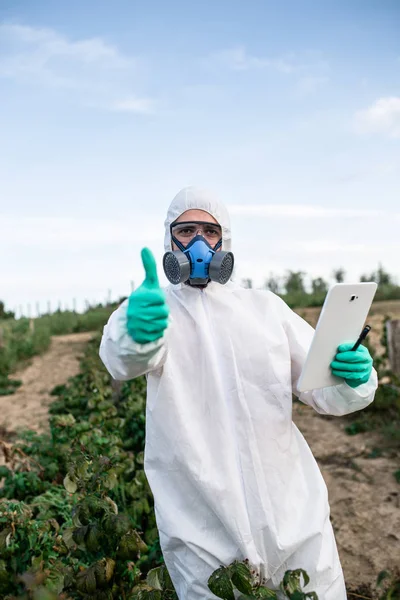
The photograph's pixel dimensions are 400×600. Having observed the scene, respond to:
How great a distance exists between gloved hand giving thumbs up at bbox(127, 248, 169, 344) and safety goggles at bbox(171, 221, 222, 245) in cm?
50

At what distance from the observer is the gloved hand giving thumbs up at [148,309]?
1502 millimetres

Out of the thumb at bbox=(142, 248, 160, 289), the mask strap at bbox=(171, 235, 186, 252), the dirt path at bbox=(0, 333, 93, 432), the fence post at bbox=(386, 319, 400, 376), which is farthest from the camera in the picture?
the dirt path at bbox=(0, 333, 93, 432)

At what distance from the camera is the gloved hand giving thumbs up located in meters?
1.50

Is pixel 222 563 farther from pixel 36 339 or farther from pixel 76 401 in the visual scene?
pixel 36 339

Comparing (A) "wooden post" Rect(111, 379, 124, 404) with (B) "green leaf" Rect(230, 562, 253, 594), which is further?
(A) "wooden post" Rect(111, 379, 124, 404)

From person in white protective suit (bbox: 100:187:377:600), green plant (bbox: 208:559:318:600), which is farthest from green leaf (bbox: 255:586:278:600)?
person in white protective suit (bbox: 100:187:377:600)

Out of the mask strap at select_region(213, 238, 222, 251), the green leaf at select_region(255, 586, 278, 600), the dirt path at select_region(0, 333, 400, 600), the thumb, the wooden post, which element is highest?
the mask strap at select_region(213, 238, 222, 251)

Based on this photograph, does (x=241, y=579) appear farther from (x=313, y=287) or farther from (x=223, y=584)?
(x=313, y=287)

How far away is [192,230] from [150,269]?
54cm

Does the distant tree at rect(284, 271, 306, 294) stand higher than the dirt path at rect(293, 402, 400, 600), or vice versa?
the distant tree at rect(284, 271, 306, 294)

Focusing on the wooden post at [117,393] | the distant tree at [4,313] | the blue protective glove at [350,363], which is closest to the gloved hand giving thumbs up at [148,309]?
the blue protective glove at [350,363]

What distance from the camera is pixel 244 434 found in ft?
5.77

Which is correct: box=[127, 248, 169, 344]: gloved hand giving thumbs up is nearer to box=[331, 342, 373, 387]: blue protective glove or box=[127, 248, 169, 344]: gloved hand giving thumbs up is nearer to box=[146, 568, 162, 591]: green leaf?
box=[331, 342, 373, 387]: blue protective glove

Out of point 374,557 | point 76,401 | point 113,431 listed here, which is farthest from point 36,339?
point 374,557
